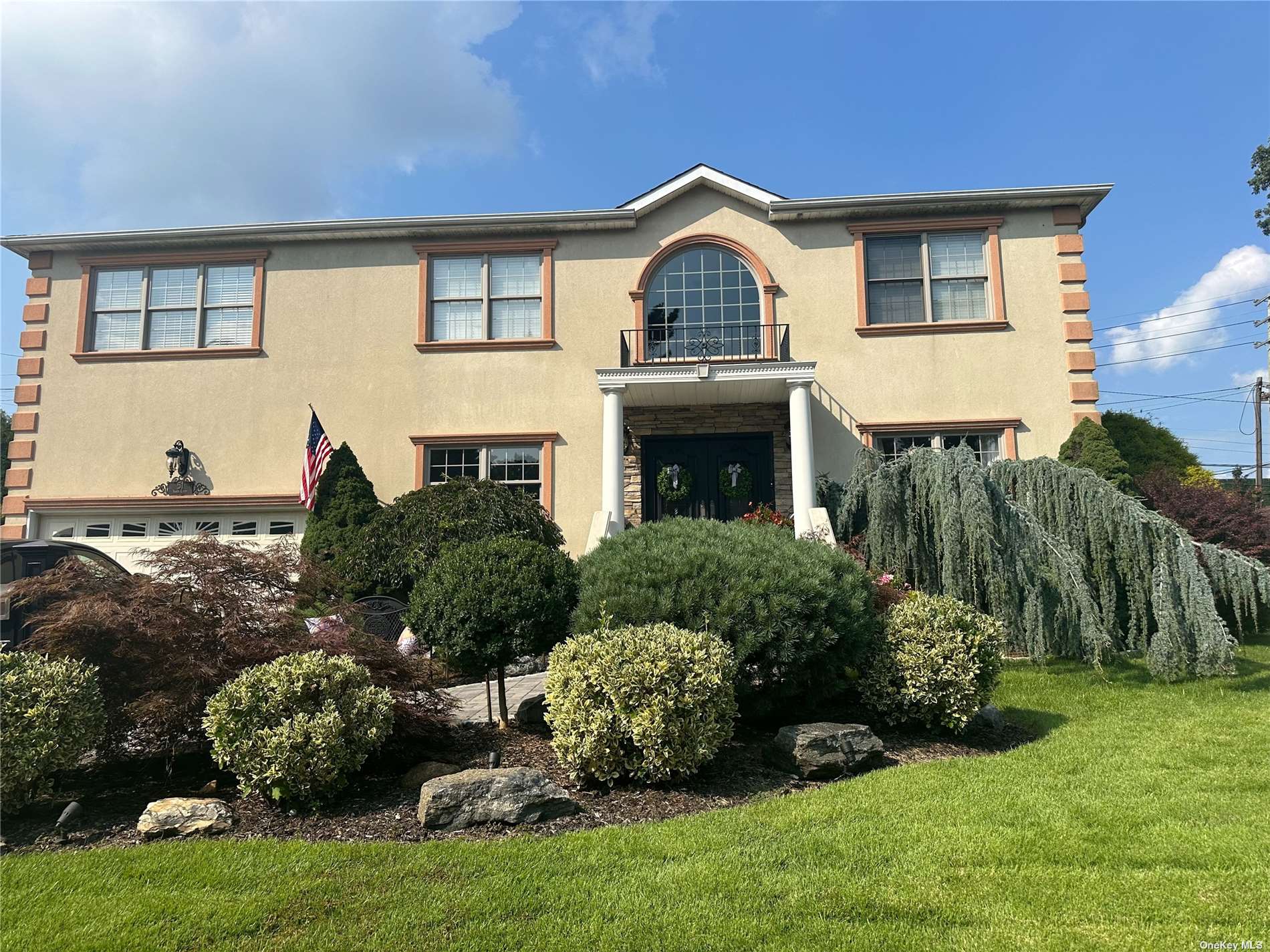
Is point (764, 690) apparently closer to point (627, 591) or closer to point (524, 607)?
point (627, 591)

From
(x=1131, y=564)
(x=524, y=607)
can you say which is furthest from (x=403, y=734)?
(x=1131, y=564)

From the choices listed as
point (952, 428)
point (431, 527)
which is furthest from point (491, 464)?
point (952, 428)

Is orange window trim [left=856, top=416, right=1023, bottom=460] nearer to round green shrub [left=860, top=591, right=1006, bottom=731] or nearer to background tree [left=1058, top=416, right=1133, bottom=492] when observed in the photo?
background tree [left=1058, top=416, right=1133, bottom=492]

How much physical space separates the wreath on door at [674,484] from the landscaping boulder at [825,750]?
8383 millimetres

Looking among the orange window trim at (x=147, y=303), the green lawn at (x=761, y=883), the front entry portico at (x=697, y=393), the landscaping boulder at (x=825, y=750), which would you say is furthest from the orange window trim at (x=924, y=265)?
the orange window trim at (x=147, y=303)

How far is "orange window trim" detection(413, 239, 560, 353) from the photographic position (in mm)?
13922

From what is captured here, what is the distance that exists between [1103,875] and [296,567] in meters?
5.29

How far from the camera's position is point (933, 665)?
595cm

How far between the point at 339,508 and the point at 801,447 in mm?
7037

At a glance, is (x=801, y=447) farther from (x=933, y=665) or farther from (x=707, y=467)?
(x=933, y=665)

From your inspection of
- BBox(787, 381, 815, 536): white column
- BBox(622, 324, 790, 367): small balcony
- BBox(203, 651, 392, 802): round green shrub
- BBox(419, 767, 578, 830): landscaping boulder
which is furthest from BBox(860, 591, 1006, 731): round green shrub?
BBox(622, 324, 790, 367): small balcony

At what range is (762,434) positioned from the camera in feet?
45.3

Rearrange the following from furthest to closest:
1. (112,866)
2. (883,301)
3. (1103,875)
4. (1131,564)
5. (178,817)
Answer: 1. (883,301)
2. (1131,564)
3. (178,817)
4. (112,866)
5. (1103,875)

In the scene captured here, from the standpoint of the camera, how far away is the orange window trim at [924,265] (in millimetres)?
13453
